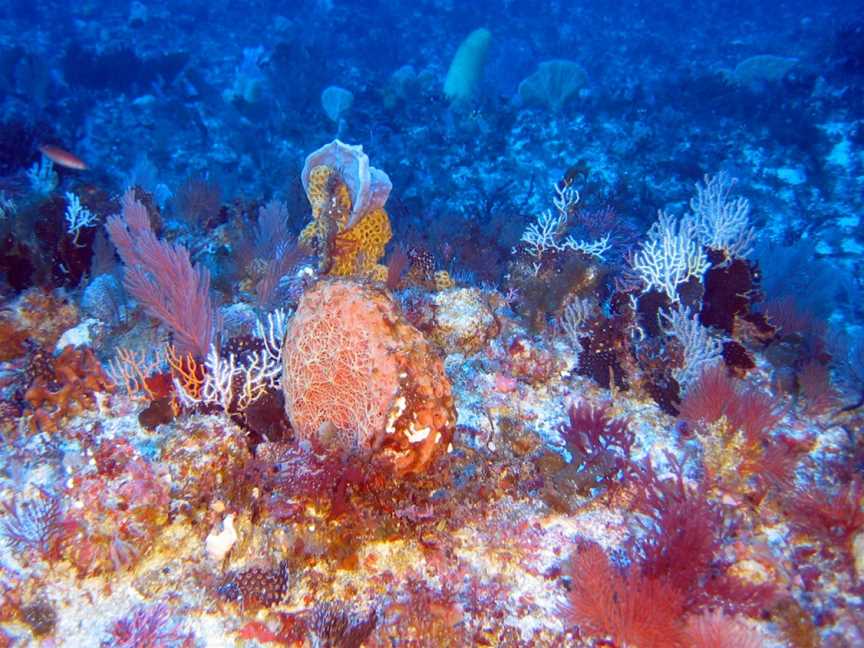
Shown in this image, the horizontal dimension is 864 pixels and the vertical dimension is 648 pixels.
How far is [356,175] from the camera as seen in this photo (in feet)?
20.8

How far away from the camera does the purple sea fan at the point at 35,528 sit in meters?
3.37

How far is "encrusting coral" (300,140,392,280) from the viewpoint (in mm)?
6504

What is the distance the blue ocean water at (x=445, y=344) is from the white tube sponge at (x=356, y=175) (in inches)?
1.4

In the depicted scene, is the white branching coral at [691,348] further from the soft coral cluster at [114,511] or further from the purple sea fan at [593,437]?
the soft coral cluster at [114,511]

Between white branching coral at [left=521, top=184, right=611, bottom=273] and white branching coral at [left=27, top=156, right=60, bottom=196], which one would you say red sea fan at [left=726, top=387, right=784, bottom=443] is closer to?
white branching coral at [left=521, top=184, right=611, bottom=273]

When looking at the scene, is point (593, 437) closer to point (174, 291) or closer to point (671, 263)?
point (671, 263)

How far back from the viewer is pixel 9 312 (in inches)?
221

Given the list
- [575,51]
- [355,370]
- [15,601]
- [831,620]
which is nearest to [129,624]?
[15,601]

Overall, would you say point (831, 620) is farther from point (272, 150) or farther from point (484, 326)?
point (272, 150)

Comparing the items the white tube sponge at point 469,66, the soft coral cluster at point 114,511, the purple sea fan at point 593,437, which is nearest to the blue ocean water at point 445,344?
the soft coral cluster at point 114,511

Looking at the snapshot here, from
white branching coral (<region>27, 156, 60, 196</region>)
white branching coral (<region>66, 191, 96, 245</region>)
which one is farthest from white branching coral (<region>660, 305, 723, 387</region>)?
white branching coral (<region>27, 156, 60, 196</region>)

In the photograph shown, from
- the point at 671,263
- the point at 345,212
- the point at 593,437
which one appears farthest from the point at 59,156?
the point at 671,263

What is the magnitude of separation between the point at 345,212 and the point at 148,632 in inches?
193

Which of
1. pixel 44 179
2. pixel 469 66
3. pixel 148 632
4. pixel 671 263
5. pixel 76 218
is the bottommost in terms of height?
pixel 148 632
